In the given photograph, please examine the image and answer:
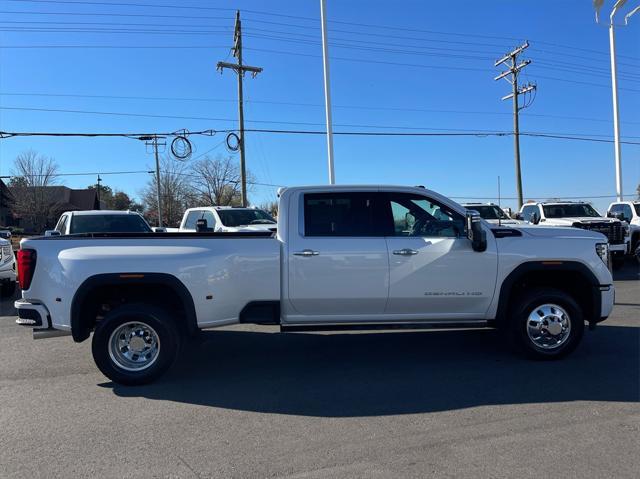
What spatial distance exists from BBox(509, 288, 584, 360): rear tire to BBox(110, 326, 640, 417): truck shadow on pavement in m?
0.18

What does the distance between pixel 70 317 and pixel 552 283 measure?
5.20 metres

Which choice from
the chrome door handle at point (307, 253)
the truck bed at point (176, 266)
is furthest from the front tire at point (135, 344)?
the chrome door handle at point (307, 253)

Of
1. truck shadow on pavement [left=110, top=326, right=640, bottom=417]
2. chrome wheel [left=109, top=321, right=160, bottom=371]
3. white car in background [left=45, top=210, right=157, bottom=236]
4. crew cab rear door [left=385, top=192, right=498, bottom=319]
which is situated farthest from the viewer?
white car in background [left=45, top=210, right=157, bottom=236]

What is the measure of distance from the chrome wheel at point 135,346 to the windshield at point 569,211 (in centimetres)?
1434

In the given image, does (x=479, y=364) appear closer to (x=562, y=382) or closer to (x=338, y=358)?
(x=562, y=382)

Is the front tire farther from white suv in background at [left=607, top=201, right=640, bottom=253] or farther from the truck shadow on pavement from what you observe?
white suv in background at [left=607, top=201, right=640, bottom=253]

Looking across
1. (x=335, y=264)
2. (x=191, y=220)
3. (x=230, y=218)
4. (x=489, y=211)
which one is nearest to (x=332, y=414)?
(x=335, y=264)

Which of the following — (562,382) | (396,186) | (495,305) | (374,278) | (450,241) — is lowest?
(562,382)

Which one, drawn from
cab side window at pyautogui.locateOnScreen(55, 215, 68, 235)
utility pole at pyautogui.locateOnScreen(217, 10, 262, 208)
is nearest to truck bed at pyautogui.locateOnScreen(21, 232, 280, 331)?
cab side window at pyautogui.locateOnScreen(55, 215, 68, 235)

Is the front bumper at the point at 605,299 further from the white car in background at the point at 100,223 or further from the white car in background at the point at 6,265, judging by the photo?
the white car in background at the point at 6,265

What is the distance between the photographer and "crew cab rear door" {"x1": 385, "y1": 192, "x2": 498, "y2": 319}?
5488 millimetres

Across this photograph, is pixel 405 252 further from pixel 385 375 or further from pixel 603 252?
pixel 603 252

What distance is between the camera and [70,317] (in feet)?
16.6

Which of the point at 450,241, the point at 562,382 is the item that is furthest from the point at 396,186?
the point at 562,382
